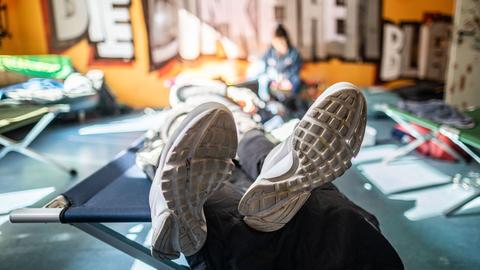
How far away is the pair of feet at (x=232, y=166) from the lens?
912mm

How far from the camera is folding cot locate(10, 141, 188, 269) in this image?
1115 mm

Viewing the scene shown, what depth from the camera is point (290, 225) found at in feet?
3.53

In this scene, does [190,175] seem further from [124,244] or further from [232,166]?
[124,244]

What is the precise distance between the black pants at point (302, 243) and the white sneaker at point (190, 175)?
0.24ft

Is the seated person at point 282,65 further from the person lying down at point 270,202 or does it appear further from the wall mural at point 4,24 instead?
the person lying down at point 270,202

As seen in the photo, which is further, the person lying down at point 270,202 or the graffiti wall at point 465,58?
the graffiti wall at point 465,58

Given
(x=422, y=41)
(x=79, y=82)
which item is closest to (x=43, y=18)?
(x=79, y=82)

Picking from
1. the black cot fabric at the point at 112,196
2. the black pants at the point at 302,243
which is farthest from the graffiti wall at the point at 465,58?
the black cot fabric at the point at 112,196

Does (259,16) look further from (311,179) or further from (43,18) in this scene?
(311,179)

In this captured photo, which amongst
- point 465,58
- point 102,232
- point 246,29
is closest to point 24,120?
point 102,232

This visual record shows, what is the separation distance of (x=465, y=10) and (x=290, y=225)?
2.97 m

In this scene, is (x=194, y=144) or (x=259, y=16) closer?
A: (x=194, y=144)

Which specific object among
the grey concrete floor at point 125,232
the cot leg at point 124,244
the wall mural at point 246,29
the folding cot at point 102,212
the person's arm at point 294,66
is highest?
the wall mural at point 246,29

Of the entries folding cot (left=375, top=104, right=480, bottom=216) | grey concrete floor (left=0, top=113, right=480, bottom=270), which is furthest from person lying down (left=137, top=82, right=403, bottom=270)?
folding cot (left=375, top=104, right=480, bottom=216)
